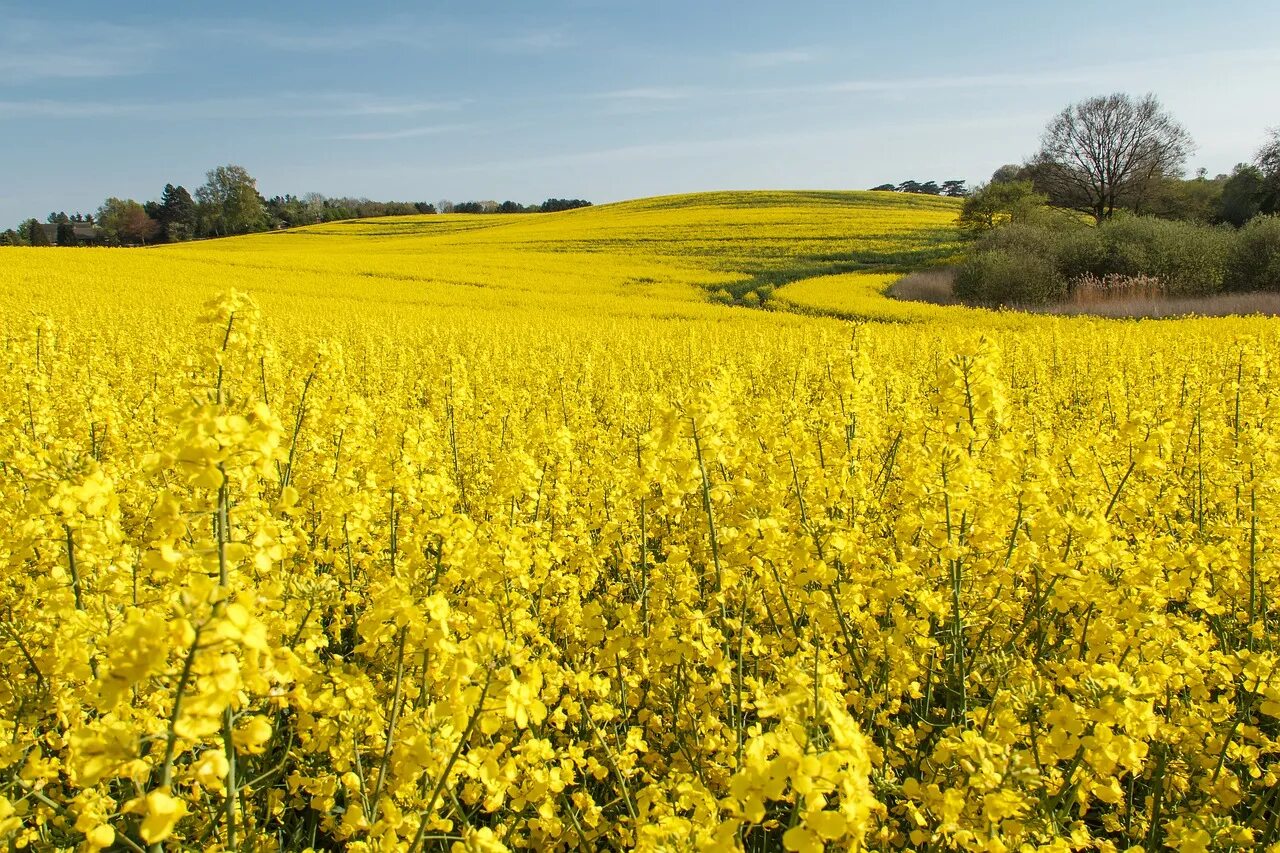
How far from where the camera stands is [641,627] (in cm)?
301

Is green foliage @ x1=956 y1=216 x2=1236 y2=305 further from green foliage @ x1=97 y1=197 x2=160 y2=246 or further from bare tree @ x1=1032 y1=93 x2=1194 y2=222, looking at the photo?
green foliage @ x1=97 y1=197 x2=160 y2=246

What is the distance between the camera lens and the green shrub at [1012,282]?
23.8m

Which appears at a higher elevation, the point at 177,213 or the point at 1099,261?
the point at 177,213

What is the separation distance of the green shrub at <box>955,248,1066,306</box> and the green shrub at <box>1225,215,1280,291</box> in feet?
17.5

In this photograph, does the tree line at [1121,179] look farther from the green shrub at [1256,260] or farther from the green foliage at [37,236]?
the green foliage at [37,236]

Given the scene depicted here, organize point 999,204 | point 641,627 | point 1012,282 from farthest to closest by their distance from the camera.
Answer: point 999,204 < point 1012,282 < point 641,627

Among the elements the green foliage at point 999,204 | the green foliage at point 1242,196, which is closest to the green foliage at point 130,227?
the green foliage at point 999,204

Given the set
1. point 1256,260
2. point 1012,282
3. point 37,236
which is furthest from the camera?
point 37,236

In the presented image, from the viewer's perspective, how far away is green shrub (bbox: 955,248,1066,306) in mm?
Result: 23797

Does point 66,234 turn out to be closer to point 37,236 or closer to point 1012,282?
point 37,236

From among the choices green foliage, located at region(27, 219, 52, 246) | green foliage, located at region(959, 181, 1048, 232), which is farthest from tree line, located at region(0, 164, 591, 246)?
green foliage, located at region(959, 181, 1048, 232)

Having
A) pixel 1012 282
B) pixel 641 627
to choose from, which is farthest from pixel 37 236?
pixel 641 627

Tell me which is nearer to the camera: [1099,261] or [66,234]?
[1099,261]

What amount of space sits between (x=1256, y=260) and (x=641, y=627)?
29557 millimetres
